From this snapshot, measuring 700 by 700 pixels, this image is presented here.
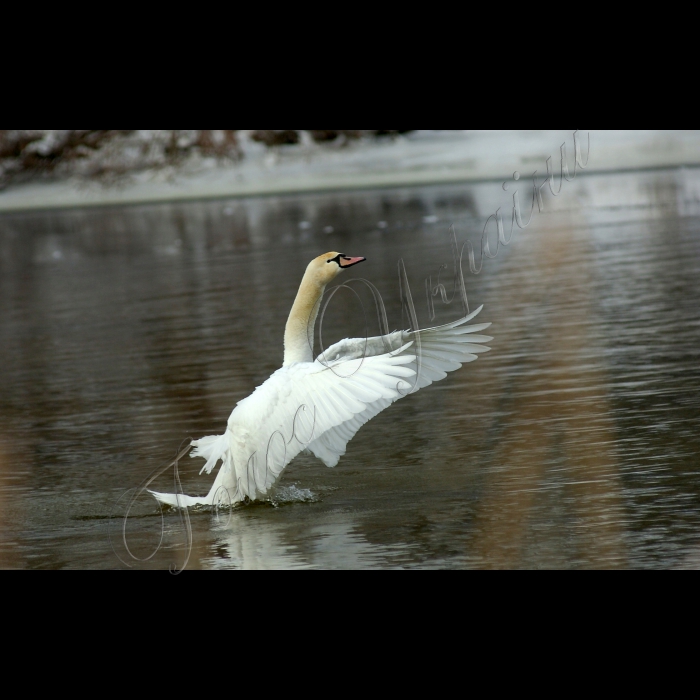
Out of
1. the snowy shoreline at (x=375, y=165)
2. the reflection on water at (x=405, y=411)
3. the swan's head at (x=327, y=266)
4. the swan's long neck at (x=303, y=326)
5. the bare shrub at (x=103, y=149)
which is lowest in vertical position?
the reflection on water at (x=405, y=411)

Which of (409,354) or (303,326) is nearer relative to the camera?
(409,354)

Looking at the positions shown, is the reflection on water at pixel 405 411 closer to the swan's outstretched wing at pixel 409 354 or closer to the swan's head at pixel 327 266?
the swan's outstretched wing at pixel 409 354

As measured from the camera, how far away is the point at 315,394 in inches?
185

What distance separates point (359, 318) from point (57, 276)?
5.97 meters

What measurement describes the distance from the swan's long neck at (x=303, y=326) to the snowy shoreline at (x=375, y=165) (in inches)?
478

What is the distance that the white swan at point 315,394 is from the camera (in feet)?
15.2

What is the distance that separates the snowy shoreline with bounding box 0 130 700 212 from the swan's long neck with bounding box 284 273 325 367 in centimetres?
1214

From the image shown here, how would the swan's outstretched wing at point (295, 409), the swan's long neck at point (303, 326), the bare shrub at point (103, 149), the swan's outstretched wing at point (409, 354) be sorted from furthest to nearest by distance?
1. the bare shrub at point (103, 149)
2. the swan's long neck at point (303, 326)
3. the swan's outstretched wing at point (409, 354)
4. the swan's outstretched wing at point (295, 409)

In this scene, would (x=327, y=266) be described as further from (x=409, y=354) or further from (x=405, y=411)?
(x=405, y=411)

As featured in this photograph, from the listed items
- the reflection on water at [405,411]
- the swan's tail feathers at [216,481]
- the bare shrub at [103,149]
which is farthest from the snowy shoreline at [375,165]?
the swan's tail feathers at [216,481]

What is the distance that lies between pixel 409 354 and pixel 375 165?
15.2m

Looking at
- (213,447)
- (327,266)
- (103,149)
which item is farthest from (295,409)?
(103,149)

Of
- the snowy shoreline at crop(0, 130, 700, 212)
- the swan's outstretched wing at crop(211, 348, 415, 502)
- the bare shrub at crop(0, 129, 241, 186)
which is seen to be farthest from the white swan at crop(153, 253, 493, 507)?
the bare shrub at crop(0, 129, 241, 186)

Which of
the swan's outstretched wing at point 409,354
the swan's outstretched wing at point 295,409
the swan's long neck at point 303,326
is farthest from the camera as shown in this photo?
the swan's long neck at point 303,326
